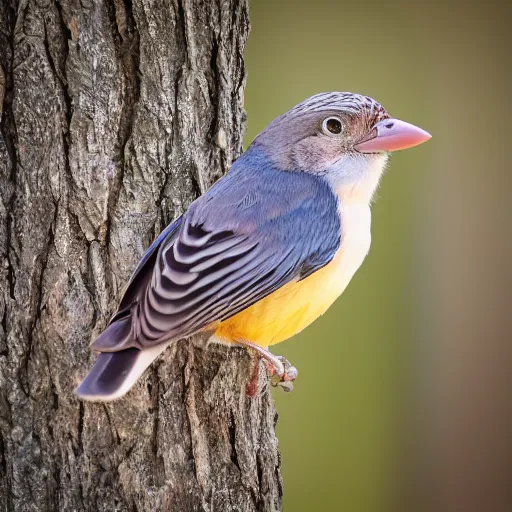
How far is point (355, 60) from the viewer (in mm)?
4605

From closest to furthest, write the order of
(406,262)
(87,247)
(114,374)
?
(114,374)
(87,247)
(406,262)

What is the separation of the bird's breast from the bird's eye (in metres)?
0.27

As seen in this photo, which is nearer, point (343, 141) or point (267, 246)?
point (267, 246)

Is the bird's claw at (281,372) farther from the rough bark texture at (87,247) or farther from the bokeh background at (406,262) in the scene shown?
the bokeh background at (406,262)

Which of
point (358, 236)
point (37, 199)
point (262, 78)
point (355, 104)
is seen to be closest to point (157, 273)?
point (37, 199)

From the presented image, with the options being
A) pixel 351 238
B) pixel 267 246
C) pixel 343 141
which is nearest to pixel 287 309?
pixel 267 246

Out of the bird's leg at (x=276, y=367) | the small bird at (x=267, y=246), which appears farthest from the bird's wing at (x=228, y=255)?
the bird's leg at (x=276, y=367)

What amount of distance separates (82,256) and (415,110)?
8.61ft

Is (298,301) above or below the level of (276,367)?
above

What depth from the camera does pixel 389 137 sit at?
2566 mm

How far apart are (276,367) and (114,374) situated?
64cm

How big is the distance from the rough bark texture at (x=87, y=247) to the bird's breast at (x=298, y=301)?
22 centimetres

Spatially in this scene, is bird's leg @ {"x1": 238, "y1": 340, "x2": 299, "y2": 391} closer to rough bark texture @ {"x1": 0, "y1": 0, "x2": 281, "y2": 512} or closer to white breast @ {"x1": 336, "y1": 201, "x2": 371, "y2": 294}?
rough bark texture @ {"x1": 0, "y1": 0, "x2": 281, "y2": 512}

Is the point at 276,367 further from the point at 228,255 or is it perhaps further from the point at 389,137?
the point at 389,137
